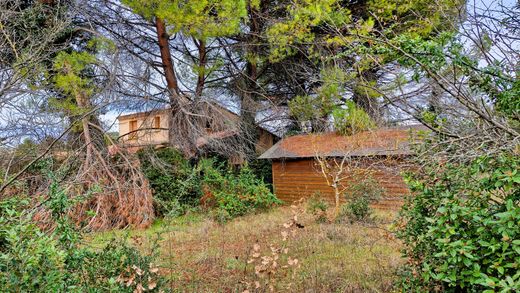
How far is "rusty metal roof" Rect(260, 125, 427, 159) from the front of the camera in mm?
9047

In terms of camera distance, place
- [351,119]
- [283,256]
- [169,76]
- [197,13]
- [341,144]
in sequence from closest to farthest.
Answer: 1. [283,256]
2. [197,13]
3. [351,119]
4. [341,144]
5. [169,76]

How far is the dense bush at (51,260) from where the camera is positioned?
197 cm

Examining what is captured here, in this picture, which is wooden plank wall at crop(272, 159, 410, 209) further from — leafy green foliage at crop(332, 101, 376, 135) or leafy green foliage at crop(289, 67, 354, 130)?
leafy green foliage at crop(332, 101, 376, 135)

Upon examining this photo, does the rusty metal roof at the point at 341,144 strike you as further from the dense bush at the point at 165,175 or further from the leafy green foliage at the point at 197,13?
the leafy green foliage at the point at 197,13

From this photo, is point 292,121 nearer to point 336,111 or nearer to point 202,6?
point 336,111

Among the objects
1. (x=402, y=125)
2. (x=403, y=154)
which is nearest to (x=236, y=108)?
(x=402, y=125)

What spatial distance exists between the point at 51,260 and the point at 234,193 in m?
8.94

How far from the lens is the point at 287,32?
32.9ft

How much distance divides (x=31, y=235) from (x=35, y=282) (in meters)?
0.31

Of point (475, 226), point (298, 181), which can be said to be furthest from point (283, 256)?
point (298, 181)

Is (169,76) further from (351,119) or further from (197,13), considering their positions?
(351,119)

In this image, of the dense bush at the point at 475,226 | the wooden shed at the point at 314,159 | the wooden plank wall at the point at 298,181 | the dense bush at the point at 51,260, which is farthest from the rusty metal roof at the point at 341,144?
the dense bush at the point at 51,260

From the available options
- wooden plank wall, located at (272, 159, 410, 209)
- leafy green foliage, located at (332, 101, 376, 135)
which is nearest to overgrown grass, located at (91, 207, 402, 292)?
leafy green foliage, located at (332, 101, 376, 135)

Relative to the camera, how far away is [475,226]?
2.16 metres
